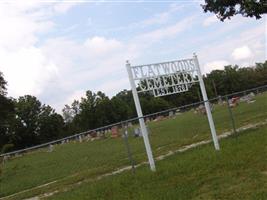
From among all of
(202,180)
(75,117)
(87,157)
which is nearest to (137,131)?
(87,157)

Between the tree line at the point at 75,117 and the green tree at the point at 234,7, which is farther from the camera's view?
the tree line at the point at 75,117

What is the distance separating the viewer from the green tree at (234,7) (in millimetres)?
18031

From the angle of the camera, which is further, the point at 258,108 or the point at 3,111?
the point at 3,111

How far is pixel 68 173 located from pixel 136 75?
Result: 6746mm

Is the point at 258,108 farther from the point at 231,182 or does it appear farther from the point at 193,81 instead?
the point at 231,182

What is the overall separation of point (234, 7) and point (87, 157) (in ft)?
30.1

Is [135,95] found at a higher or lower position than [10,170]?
higher

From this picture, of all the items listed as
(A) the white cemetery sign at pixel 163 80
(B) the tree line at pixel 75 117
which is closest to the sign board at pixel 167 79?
(A) the white cemetery sign at pixel 163 80

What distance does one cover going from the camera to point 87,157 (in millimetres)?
23375

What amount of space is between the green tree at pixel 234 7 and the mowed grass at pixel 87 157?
413cm

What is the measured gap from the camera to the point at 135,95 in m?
13.4

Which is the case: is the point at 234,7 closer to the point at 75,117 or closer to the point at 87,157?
the point at 87,157

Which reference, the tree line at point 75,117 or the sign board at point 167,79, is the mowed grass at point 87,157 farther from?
the tree line at point 75,117

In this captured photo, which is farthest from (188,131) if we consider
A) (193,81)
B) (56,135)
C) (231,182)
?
(56,135)
